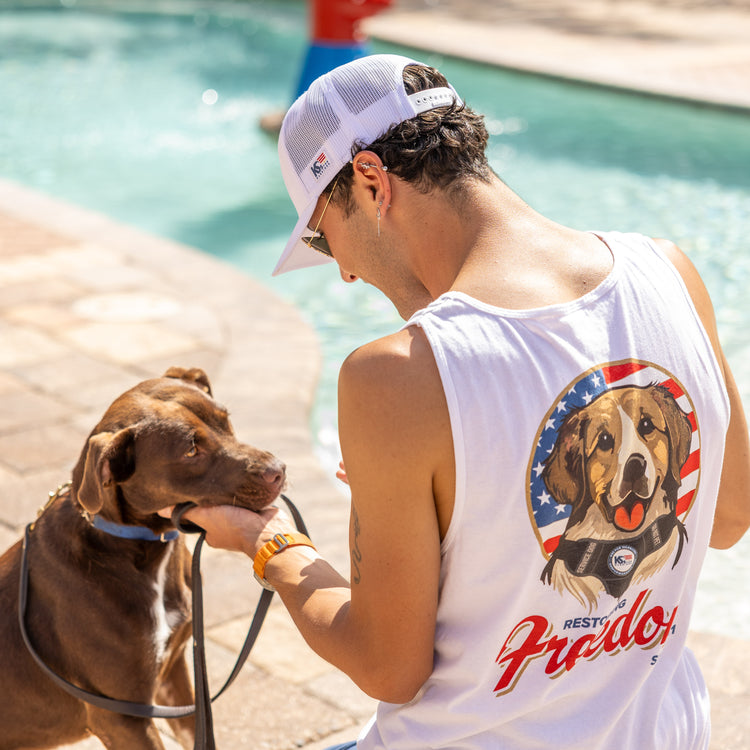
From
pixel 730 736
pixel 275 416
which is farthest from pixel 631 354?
pixel 275 416

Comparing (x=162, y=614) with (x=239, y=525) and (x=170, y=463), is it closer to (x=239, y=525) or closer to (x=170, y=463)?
(x=170, y=463)

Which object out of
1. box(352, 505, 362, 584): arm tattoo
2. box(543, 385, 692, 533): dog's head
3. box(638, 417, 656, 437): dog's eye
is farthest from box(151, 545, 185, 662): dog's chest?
box(638, 417, 656, 437): dog's eye

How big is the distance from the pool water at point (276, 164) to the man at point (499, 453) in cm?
292

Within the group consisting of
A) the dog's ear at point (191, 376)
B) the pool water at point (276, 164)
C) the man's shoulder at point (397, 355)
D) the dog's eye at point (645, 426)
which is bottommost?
the pool water at point (276, 164)

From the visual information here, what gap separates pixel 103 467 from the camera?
2.34m

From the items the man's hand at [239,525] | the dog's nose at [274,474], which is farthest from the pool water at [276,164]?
the man's hand at [239,525]

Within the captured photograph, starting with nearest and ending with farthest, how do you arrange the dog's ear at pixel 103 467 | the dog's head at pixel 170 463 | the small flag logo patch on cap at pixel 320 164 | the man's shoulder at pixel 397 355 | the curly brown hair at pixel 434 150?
the man's shoulder at pixel 397 355
the curly brown hair at pixel 434 150
the small flag logo patch on cap at pixel 320 164
the dog's ear at pixel 103 467
the dog's head at pixel 170 463

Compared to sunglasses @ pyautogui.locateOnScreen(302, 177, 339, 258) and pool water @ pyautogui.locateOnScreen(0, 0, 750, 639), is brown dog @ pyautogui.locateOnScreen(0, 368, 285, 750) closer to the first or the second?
sunglasses @ pyautogui.locateOnScreen(302, 177, 339, 258)

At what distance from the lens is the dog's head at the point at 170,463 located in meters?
2.47

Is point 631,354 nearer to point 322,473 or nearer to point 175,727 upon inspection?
point 175,727

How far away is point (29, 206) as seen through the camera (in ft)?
28.2

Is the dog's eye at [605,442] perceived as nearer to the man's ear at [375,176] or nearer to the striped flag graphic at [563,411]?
the striped flag graphic at [563,411]

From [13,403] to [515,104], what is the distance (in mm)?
9675

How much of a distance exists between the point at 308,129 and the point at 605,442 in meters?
0.80
